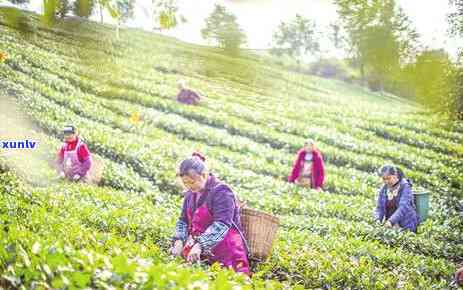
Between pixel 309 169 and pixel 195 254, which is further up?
pixel 195 254

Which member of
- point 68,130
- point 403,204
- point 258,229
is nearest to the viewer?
point 258,229

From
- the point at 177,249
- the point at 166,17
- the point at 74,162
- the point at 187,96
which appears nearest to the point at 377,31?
the point at 187,96

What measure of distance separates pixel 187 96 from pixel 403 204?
21.4 feet

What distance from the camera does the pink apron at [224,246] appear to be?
5.23 meters

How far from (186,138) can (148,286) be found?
29.9 ft

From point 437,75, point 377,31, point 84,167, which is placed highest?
point 377,31

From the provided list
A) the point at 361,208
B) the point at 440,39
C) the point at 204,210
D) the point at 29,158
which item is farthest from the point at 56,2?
the point at 440,39

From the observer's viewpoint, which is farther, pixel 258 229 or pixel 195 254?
pixel 258 229

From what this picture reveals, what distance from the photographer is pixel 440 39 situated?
10.8 meters

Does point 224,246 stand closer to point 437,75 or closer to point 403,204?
point 403,204

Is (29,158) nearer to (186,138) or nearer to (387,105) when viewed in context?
(186,138)

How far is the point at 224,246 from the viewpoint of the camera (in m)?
5.24

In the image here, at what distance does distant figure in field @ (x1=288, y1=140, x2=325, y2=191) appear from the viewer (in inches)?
445

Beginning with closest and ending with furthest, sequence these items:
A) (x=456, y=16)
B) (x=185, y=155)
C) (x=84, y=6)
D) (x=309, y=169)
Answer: (x=84, y=6), (x=456, y=16), (x=185, y=155), (x=309, y=169)
